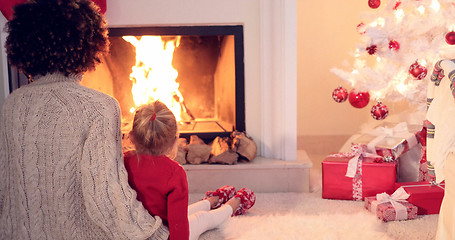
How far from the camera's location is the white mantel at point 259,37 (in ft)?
8.54

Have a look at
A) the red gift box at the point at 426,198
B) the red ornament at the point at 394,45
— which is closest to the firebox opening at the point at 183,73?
the red ornament at the point at 394,45

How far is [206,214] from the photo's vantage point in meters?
1.88

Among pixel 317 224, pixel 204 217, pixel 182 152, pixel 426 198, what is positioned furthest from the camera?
pixel 182 152

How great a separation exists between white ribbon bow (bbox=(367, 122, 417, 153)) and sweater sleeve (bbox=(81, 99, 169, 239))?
1.66m

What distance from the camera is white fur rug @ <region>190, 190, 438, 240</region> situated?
1.92 m

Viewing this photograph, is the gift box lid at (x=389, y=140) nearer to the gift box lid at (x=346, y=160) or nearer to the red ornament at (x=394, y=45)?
the gift box lid at (x=346, y=160)

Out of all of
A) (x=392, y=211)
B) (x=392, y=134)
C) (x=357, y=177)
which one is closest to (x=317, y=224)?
(x=392, y=211)

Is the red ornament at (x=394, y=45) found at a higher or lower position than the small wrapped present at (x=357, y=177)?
higher

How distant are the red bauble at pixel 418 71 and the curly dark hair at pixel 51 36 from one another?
1883 mm

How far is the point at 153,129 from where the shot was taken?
1421 mm

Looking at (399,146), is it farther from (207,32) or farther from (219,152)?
(207,32)

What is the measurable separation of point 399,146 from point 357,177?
0.30 metres

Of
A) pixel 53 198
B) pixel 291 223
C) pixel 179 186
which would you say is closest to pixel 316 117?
pixel 291 223

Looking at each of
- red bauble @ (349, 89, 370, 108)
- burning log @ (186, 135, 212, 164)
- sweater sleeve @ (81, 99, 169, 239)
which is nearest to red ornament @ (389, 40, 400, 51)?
red bauble @ (349, 89, 370, 108)
